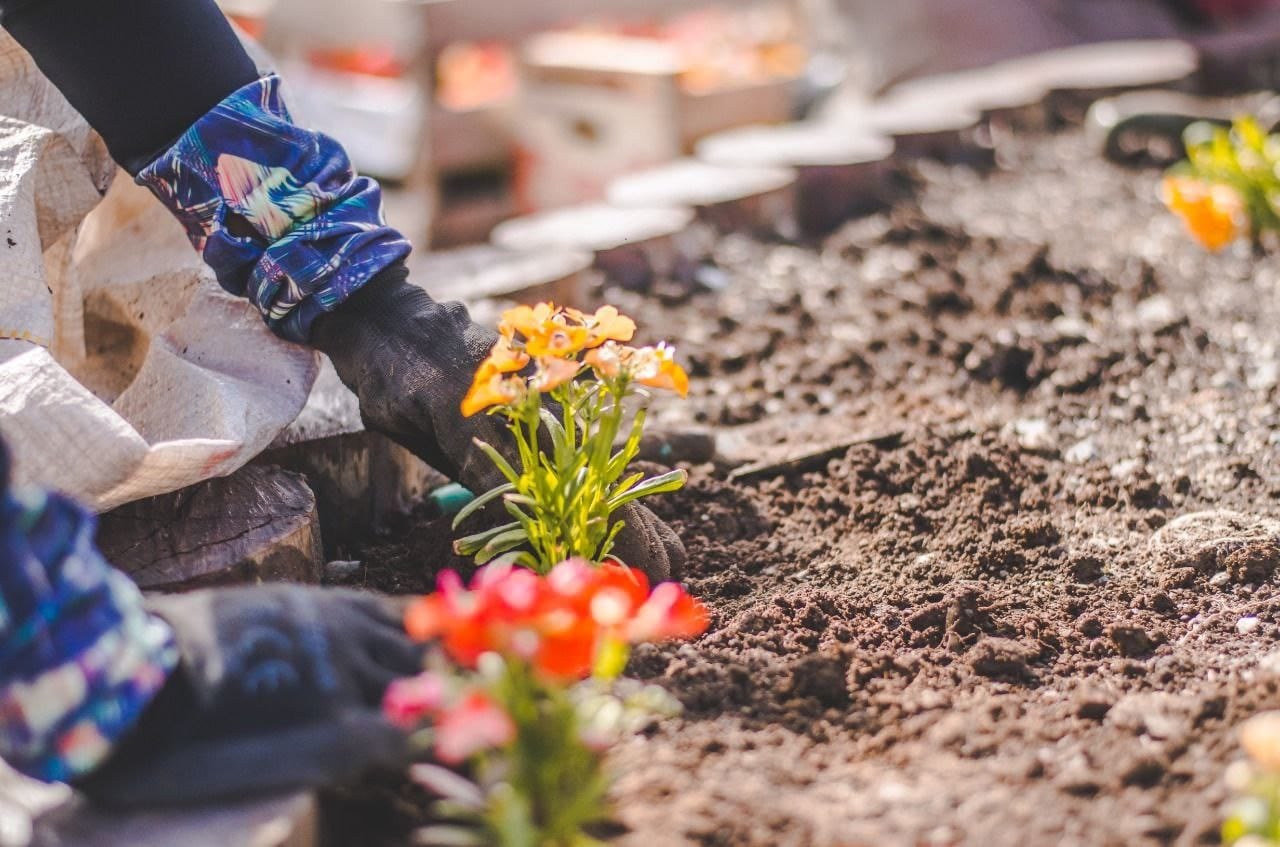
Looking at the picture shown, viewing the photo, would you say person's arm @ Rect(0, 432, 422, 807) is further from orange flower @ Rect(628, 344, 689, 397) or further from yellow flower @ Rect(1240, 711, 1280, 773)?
yellow flower @ Rect(1240, 711, 1280, 773)

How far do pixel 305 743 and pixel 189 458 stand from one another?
60cm

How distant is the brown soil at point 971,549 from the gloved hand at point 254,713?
1.05ft

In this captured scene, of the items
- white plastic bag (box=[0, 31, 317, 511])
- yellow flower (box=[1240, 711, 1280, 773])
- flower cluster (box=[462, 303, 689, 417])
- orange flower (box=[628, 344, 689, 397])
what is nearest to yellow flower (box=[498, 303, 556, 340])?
flower cluster (box=[462, 303, 689, 417])

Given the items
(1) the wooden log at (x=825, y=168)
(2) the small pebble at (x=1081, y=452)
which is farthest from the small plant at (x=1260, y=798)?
(1) the wooden log at (x=825, y=168)

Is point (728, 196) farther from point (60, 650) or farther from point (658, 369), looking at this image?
point (60, 650)

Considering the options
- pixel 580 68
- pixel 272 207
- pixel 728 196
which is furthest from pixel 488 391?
pixel 580 68

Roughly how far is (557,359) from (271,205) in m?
0.60

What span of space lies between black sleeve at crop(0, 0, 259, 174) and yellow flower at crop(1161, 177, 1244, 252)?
2.67 metres

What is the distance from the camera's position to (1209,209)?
3.63m

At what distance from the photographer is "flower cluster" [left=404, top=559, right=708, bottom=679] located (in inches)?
48.3

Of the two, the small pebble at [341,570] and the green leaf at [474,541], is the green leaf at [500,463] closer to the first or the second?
the green leaf at [474,541]

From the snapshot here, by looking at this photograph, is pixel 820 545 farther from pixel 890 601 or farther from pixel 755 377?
pixel 755 377

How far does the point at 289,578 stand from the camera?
1.92 m

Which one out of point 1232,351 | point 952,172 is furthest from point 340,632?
point 952,172
